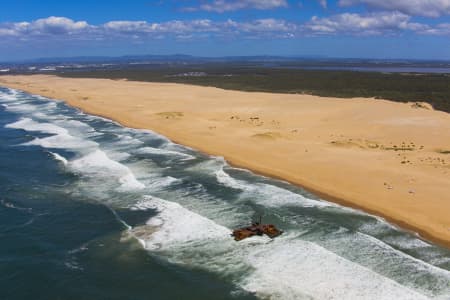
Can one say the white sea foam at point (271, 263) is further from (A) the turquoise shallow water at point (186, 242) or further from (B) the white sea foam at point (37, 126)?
(B) the white sea foam at point (37, 126)

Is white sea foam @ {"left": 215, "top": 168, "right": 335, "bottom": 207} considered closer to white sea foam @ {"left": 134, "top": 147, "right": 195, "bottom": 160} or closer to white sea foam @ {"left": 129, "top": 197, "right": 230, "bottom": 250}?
white sea foam @ {"left": 129, "top": 197, "right": 230, "bottom": 250}

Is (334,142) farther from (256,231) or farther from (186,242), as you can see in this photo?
(186,242)

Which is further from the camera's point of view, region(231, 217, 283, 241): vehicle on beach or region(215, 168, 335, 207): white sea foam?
region(215, 168, 335, 207): white sea foam

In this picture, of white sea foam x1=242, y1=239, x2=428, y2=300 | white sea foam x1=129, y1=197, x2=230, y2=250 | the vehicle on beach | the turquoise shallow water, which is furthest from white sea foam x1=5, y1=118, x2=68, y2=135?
white sea foam x1=242, y1=239, x2=428, y2=300

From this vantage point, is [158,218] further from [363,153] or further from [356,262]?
[363,153]

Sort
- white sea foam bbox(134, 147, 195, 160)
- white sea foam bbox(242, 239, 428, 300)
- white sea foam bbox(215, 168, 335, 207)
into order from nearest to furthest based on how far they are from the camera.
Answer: white sea foam bbox(242, 239, 428, 300)
white sea foam bbox(215, 168, 335, 207)
white sea foam bbox(134, 147, 195, 160)

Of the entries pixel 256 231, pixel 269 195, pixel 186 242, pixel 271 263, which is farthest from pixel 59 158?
pixel 271 263
